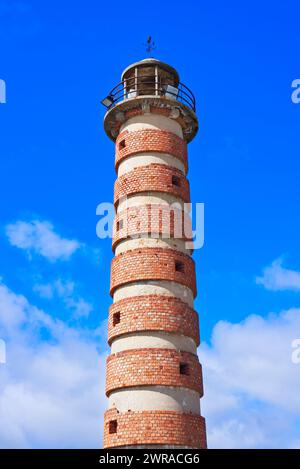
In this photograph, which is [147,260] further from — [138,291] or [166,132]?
[166,132]

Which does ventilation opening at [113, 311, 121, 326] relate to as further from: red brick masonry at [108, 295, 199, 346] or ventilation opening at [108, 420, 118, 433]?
ventilation opening at [108, 420, 118, 433]

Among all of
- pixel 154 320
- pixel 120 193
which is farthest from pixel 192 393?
pixel 120 193

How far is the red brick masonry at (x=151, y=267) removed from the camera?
22000mm

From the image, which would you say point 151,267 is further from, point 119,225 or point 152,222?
point 119,225

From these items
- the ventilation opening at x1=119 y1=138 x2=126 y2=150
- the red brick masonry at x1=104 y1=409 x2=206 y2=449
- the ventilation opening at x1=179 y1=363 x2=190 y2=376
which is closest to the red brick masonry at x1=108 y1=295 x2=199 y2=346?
the ventilation opening at x1=179 y1=363 x2=190 y2=376

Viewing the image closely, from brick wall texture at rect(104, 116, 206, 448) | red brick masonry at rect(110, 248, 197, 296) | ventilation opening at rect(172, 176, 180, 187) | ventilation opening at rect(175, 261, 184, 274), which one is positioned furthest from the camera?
ventilation opening at rect(172, 176, 180, 187)

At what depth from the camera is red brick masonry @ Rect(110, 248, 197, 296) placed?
72.2ft

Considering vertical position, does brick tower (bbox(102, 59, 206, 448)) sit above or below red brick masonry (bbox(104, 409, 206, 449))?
above

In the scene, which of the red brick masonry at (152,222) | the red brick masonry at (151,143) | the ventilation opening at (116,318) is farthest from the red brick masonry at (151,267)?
the red brick masonry at (151,143)

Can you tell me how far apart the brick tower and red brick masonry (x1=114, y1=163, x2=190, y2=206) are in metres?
0.05

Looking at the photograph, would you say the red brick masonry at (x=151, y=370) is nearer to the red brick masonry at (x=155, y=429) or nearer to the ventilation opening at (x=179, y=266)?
the red brick masonry at (x=155, y=429)

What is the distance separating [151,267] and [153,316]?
2.12 m

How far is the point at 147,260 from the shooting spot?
22.2 m

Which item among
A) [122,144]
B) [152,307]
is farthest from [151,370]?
[122,144]
